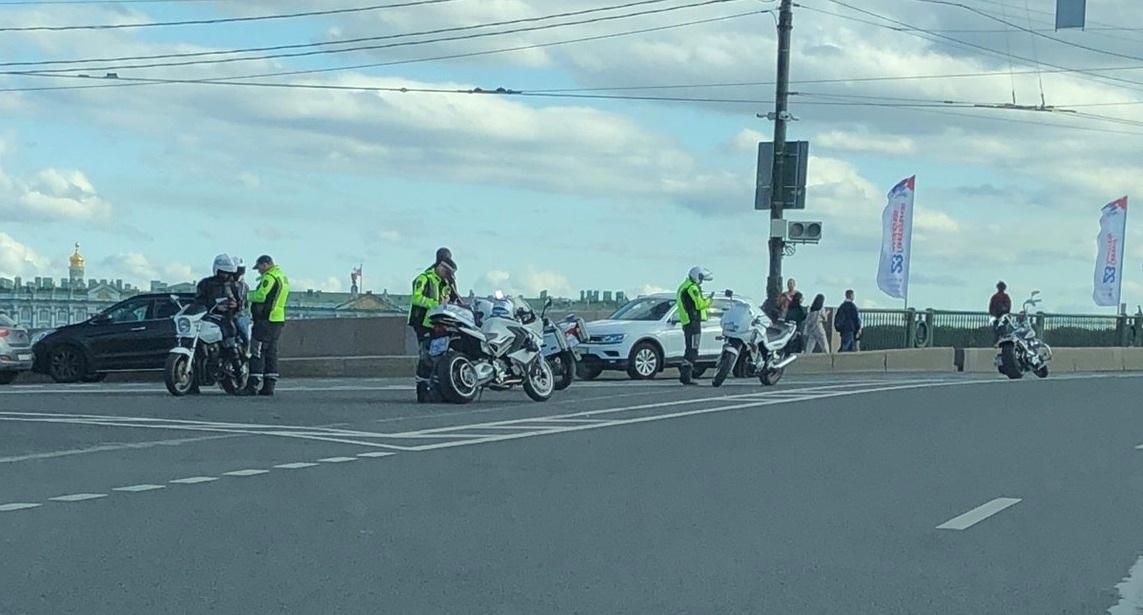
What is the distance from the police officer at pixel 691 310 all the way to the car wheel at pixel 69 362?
950cm

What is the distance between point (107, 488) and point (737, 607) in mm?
5561

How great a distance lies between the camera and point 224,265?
2164 centimetres

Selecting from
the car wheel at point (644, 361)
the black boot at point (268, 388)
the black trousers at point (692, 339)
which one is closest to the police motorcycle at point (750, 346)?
the black trousers at point (692, 339)

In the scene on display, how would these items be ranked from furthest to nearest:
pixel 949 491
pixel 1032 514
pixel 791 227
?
pixel 791 227, pixel 949 491, pixel 1032 514

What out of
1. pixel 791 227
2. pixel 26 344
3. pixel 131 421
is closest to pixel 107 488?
pixel 131 421

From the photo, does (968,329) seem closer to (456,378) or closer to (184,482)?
(456,378)

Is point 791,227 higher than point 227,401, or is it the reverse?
point 791,227

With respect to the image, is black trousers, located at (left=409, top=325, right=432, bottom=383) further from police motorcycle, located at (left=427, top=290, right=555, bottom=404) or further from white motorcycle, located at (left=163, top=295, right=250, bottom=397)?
white motorcycle, located at (left=163, top=295, right=250, bottom=397)

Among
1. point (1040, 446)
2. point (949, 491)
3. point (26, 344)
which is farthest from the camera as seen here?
point (26, 344)

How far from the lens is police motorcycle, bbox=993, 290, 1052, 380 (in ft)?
106

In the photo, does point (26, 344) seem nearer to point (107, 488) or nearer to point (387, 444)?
point (387, 444)

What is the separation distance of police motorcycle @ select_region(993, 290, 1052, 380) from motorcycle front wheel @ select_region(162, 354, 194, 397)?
16.1 meters

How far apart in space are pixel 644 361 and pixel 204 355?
955cm

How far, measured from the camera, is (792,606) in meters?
8.39
